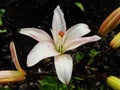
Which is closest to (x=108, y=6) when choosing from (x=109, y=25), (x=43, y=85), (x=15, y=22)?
(x=15, y=22)

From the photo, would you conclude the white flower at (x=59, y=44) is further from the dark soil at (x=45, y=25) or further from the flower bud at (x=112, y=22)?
the dark soil at (x=45, y=25)

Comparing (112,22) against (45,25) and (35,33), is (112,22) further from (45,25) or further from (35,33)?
(45,25)

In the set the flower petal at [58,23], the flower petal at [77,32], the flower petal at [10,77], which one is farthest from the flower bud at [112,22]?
the flower petal at [10,77]

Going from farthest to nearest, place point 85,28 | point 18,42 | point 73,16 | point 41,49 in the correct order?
point 73,16 → point 18,42 → point 85,28 → point 41,49

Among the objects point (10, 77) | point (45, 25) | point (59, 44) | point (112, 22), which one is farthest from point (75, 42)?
point (45, 25)

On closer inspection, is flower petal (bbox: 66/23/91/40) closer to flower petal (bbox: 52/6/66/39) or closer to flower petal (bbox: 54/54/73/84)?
flower petal (bbox: 52/6/66/39)

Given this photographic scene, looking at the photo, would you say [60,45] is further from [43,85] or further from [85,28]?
[43,85]
